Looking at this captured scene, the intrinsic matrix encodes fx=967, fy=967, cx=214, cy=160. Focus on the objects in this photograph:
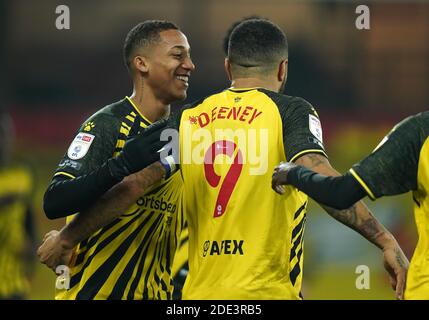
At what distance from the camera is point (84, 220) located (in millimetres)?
5309

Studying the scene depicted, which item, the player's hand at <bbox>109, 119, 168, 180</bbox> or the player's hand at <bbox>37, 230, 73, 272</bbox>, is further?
the player's hand at <bbox>37, 230, 73, 272</bbox>

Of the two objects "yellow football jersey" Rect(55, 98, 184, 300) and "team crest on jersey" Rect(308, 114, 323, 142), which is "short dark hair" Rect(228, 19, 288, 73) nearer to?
"team crest on jersey" Rect(308, 114, 323, 142)

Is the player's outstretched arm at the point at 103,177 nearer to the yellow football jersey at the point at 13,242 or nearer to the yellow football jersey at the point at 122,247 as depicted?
the yellow football jersey at the point at 122,247

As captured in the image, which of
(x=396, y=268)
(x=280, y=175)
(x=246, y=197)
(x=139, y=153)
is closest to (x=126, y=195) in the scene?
(x=139, y=153)

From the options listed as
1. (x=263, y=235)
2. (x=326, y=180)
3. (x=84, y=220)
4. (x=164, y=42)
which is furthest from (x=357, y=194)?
(x=164, y=42)

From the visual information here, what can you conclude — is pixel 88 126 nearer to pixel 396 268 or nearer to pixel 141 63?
pixel 141 63

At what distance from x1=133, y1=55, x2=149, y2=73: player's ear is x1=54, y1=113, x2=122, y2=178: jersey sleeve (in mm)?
462

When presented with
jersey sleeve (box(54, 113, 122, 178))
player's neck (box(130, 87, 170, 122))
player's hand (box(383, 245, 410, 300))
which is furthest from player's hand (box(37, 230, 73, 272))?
player's hand (box(383, 245, 410, 300))

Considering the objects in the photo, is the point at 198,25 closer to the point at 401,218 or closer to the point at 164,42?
the point at 401,218

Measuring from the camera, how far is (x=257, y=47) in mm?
5035

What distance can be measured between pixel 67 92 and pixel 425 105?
5359 mm

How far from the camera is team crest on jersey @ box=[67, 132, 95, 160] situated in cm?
538

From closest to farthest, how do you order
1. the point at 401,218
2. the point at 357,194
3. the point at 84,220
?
the point at 357,194, the point at 84,220, the point at 401,218

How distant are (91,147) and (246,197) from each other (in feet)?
3.65
